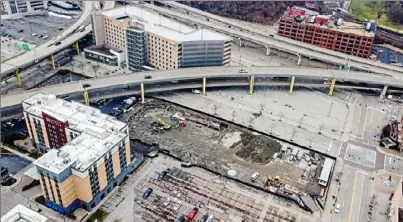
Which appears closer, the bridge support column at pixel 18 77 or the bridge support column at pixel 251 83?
the bridge support column at pixel 18 77

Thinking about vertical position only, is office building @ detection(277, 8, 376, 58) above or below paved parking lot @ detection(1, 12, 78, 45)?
above

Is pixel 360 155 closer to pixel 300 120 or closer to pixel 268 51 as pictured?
pixel 300 120

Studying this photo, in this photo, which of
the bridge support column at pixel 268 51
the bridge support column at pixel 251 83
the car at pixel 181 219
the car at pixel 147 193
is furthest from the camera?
the bridge support column at pixel 268 51

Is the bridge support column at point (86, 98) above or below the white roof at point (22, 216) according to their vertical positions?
below

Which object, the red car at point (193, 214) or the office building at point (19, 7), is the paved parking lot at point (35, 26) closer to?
the office building at point (19, 7)

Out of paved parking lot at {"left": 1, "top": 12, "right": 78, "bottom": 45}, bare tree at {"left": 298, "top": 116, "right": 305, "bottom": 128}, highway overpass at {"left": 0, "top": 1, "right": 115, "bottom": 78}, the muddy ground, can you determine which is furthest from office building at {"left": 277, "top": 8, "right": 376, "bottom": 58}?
paved parking lot at {"left": 1, "top": 12, "right": 78, "bottom": 45}

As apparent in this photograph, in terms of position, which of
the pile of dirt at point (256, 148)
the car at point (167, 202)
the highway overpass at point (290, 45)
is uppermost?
the highway overpass at point (290, 45)

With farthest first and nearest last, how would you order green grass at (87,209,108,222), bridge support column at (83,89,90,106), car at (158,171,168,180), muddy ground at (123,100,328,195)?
bridge support column at (83,89,90,106), muddy ground at (123,100,328,195), car at (158,171,168,180), green grass at (87,209,108,222)

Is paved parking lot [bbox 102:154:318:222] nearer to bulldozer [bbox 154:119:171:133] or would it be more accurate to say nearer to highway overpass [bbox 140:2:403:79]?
bulldozer [bbox 154:119:171:133]

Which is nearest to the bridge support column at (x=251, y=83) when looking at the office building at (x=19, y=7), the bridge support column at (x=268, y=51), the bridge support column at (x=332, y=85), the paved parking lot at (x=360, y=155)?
the bridge support column at (x=332, y=85)
